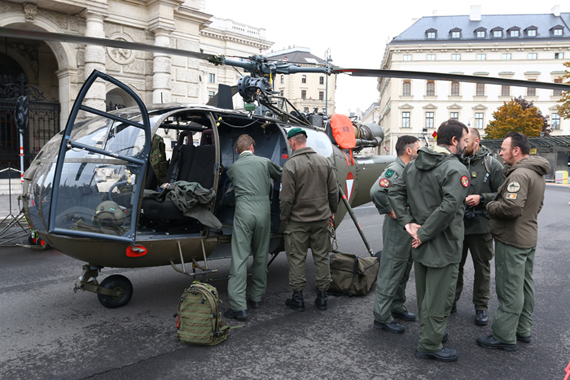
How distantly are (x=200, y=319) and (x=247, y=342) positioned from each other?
46 cm

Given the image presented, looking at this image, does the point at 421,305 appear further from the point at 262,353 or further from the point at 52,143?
the point at 52,143

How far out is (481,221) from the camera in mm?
4113

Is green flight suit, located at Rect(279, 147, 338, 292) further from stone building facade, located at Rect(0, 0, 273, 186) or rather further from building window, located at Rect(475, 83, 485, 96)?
building window, located at Rect(475, 83, 485, 96)

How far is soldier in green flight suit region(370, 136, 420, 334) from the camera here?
394 cm

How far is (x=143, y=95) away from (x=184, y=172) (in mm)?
13344

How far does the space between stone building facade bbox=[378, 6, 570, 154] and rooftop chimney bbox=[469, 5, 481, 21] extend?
0.13 meters

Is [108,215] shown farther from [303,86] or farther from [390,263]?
[303,86]

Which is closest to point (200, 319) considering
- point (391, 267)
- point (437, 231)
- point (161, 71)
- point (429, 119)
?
point (391, 267)

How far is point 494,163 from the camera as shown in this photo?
164 inches

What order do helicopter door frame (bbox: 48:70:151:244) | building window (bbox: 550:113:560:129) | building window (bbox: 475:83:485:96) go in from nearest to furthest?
helicopter door frame (bbox: 48:70:151:244)
building window (bbox: 475:83:485:96)
building window (bbox: 550:113:560:129)

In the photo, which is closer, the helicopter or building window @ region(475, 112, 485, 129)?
the helicopter

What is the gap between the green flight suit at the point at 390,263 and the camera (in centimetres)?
394

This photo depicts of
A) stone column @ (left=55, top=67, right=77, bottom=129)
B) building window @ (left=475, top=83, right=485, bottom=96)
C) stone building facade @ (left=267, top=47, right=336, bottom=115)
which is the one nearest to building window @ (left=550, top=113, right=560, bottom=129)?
building window @ (left=475, top=83, right=485, bottom=96)

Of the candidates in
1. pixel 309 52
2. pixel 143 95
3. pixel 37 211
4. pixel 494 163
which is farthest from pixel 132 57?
pixel 309 52
